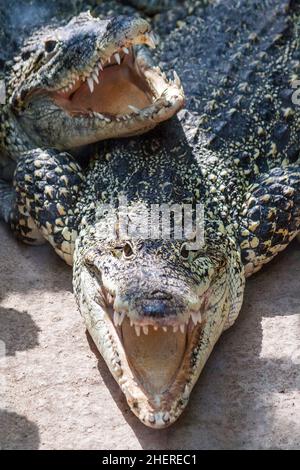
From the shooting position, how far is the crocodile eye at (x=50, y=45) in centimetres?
650

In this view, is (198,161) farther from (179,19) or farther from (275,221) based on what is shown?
(179,19)

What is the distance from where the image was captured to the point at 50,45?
6523mm

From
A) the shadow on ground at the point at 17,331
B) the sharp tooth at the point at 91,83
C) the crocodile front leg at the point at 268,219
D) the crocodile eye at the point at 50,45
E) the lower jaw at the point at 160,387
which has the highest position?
the crocodile eye at the point at 50,45

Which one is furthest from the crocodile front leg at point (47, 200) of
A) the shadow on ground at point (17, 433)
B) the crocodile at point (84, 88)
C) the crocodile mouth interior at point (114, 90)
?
the shadow on ground at point (17, 433)

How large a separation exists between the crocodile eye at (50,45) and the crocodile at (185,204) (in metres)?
0.81

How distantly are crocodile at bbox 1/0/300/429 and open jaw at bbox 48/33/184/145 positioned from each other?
0.24 m

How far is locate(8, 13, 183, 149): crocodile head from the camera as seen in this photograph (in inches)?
238

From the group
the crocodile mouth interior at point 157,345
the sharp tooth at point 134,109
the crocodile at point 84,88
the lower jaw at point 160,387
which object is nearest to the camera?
the lower jaw at point 160,387

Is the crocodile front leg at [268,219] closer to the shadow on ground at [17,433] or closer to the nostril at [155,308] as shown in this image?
the nostril at [155,308]

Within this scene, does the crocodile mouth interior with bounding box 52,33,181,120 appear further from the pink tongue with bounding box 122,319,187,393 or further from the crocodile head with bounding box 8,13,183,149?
the pink tongue with bounding box 122,319,187,393

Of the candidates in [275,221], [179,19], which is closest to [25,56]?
[179,19]

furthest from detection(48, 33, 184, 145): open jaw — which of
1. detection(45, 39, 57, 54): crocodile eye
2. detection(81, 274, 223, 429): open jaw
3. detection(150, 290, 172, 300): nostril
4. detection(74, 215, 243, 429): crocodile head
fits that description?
detection(150, 290, 172, 300): nostril

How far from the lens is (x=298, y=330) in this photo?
17.8 feet

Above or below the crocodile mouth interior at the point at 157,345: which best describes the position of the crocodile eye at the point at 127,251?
above
